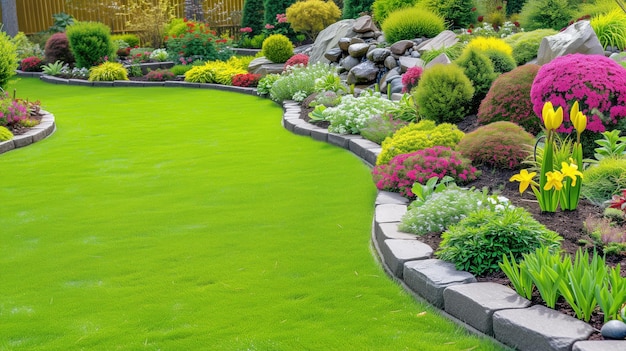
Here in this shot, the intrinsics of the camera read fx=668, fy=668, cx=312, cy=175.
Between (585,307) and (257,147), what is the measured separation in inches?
227

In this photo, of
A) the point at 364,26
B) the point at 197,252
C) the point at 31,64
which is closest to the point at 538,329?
the point at 197,252

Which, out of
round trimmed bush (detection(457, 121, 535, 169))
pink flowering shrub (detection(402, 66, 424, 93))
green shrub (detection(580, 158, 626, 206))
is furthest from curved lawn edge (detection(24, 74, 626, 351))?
pink flowering shrub (detection(402, 66, 424, 93))

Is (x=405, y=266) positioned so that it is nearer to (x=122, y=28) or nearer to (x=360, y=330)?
(x=360, y=330)

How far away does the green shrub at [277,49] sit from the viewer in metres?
15.4

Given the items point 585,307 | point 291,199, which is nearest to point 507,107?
point 291,199

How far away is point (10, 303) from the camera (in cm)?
403

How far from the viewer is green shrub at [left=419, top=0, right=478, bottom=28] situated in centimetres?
1334

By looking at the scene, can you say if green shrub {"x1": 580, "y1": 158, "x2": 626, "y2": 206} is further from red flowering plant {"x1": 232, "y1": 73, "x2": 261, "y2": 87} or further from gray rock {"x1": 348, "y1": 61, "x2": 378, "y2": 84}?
red flowering plant {"x1": 232, "y1": 73, "x2": 261, "y2": 87}

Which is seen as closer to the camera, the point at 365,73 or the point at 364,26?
the point at 365,73

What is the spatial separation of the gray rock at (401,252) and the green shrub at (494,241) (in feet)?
0.56

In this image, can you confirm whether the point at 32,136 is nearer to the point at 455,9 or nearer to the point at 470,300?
the point at 470,300

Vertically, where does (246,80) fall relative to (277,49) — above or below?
below

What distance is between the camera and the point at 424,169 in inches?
224

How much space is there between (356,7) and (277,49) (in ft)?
8.61
